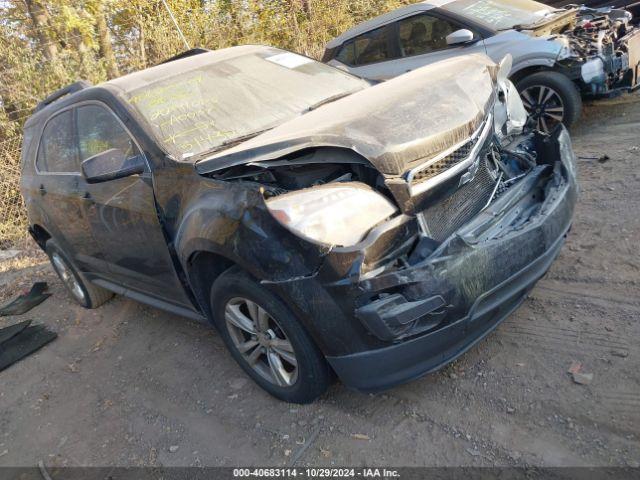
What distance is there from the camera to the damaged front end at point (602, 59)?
571cm

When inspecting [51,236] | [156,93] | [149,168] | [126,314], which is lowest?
[126,314]

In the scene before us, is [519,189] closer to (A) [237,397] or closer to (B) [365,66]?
(A) [237,397]

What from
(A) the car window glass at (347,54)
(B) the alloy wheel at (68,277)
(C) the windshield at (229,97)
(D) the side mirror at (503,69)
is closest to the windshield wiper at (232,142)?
(C) the windshield at (229,97)

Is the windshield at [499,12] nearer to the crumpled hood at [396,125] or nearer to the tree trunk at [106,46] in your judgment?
the crumpled hood at [396,125]

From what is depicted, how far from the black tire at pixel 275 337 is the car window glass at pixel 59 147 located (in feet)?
6.20

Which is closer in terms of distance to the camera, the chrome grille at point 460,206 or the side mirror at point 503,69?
the chrome grille at point 460,206

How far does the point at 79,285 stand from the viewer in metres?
5.07

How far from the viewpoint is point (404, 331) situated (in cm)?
233

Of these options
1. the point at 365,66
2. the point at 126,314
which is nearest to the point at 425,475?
the point at 126,314

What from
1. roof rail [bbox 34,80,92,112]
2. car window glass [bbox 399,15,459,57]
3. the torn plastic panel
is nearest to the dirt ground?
the torn plastic panel

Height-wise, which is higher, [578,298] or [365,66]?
[365,66]

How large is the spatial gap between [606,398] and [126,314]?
387 centimetres

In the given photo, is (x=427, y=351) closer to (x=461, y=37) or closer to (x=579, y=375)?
(x=579, y=375)

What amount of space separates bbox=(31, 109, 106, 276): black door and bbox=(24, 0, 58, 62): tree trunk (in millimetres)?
5439
